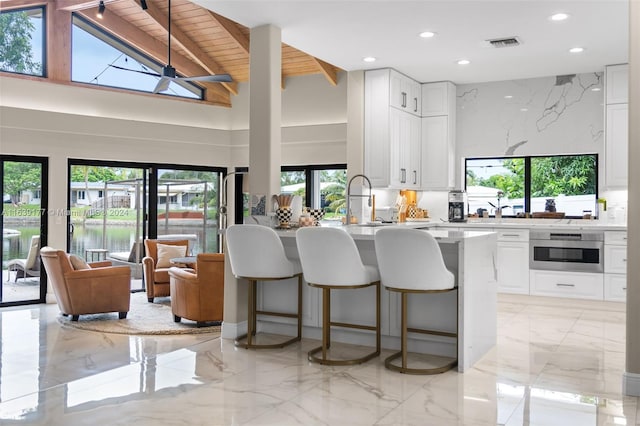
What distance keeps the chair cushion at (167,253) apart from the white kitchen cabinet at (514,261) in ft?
13.9

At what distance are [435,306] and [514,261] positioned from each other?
313cm

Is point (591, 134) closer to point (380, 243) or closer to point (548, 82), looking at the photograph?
point (548, 82)

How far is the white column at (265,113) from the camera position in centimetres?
537

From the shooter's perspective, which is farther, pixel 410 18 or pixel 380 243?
pixel 410 18

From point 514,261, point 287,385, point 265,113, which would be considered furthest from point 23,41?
point 514,261

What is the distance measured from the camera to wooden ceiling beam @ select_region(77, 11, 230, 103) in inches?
334

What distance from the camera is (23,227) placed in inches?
306

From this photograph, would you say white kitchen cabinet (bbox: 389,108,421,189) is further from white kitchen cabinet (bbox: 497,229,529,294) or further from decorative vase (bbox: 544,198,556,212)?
decorative vase (bbox: 544,198,556,212)

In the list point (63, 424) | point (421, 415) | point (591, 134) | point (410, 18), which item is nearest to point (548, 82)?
point (591, 134)

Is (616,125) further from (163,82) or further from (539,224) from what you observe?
(163,82)

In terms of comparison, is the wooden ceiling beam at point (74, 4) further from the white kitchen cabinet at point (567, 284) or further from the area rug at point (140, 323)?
the white kitchen cabinet at point (567, 284)

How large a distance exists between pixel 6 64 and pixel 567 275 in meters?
7.49

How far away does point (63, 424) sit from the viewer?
3.27m

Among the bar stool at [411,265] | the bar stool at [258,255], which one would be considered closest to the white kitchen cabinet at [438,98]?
the bar stool at [258,255]
